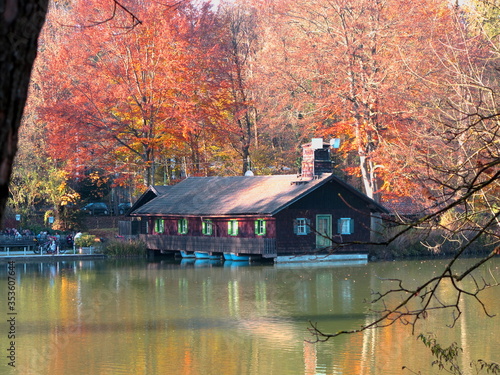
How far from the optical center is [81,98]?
135 feet

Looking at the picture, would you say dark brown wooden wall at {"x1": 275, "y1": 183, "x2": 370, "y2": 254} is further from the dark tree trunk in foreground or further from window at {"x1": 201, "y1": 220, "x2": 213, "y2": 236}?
the dark tree trunk in foreground

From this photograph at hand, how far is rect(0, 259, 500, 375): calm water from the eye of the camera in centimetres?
1596

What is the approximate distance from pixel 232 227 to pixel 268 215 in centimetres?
287

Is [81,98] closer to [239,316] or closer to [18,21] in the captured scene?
[239,316]

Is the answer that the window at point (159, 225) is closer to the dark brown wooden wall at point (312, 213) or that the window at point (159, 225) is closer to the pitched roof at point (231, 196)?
the pitched roof at point (231, 196)

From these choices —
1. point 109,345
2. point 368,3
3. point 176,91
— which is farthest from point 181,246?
point 109,345

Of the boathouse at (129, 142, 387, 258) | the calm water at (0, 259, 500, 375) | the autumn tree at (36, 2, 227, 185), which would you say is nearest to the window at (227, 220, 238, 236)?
the boathouse at (129, 142, 387, 258)

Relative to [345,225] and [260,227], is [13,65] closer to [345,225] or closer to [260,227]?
[260,227]

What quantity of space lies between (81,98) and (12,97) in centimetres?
3982

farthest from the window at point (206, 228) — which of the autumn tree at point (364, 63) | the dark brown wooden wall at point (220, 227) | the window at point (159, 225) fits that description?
the autumn tree at point (364, 63)

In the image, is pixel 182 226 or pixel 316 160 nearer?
pixel 316 160

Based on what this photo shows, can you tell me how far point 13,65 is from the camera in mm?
2324

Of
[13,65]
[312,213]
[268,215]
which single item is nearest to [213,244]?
[268,215]

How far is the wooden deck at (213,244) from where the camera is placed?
35156 mm
